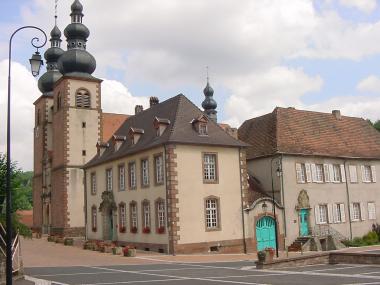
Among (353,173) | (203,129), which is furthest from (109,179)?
(353,173)

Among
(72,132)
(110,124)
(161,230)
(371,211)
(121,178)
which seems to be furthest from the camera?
(110,124)

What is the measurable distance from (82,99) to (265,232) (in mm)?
23444

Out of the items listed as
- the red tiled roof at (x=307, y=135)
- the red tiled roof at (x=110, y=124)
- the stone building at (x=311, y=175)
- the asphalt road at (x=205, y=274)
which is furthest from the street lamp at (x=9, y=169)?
the red tiled roof at (x=110, y=124)

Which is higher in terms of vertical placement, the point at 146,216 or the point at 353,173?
the point at 353,173

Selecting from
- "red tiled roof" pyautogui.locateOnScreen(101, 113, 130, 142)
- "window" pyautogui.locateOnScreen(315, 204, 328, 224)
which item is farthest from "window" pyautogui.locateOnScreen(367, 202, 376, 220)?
"red tiled roof" pyautogui.locateOnScreen(101, 113, 130, 142)

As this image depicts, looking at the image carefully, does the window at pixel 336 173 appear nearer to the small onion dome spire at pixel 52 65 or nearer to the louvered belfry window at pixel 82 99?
the louvered belfry window at pixel 82 99

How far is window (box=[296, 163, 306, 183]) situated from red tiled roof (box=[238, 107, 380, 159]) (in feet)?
3.10

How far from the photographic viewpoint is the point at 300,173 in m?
35.1

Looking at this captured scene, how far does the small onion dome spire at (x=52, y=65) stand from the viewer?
5406 cm

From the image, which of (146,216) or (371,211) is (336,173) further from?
(146,216)

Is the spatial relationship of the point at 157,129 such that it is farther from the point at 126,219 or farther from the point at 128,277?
the point at 128,277

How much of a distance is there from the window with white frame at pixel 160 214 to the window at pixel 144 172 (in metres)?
2.17

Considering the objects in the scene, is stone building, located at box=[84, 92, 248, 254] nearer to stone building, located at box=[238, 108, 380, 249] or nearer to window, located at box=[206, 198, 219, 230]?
window, located at box=[206, 198, 219, 230]

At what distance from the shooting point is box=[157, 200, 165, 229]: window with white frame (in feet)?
96.7
